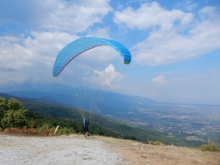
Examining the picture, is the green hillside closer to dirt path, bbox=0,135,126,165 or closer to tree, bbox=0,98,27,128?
tree, bbox=0,98,27,128

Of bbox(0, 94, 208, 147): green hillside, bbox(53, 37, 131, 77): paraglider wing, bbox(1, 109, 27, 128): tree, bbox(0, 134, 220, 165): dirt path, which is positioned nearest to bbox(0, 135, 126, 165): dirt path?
bbox(0, 134, 220, 165): dirt path

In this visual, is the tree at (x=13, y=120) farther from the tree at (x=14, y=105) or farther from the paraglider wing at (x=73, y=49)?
the paraglider wing at (x=73, y=49)

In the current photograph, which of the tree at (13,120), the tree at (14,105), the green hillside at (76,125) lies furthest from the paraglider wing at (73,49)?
the tree at (14,105)

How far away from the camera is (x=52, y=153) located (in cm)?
1062

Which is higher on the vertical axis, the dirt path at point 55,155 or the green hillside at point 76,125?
the dirt path at point 55,155

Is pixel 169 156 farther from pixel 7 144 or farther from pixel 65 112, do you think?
pixel 65 112

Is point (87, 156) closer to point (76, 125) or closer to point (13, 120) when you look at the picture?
point (13, 120)

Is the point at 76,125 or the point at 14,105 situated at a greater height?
the point at 14,105

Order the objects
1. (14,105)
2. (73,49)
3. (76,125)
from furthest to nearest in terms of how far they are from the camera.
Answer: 1. (76,125)
2. (14,105)
3. (73,49)

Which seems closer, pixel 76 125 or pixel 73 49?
pixel 73 49

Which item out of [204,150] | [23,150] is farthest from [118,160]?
[204,150]

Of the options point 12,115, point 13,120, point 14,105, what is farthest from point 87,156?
point 14,105

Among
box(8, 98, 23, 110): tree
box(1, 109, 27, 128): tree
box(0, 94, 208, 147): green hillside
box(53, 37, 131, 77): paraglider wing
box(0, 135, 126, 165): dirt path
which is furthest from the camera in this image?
box(0, 94, 208, 147): green hillside

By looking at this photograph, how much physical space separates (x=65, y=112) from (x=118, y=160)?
325 feet
